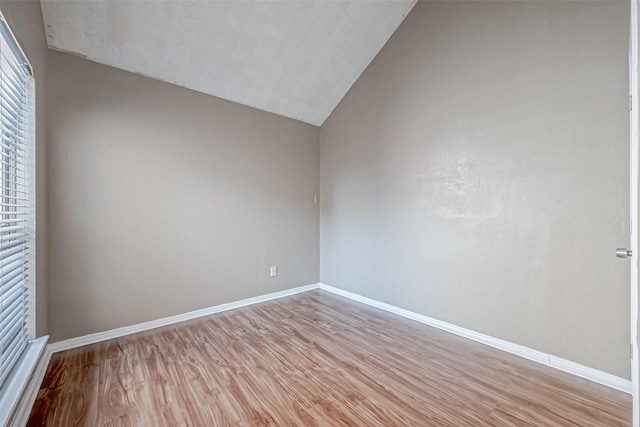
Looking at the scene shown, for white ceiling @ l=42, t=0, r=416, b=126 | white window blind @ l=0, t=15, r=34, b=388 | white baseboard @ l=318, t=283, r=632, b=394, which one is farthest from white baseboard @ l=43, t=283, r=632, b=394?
white ceiling @ l=42, t=0, r=416, b=126

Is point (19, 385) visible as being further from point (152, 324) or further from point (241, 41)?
point (241, 41)

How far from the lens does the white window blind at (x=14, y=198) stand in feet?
4.85

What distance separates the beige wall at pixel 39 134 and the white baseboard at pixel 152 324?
8.2 inches

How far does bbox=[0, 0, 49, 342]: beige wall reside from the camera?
5.79 feet

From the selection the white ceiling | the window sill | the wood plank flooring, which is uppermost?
the white ceiling

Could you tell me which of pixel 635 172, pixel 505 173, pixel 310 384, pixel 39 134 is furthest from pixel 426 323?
pixel 39 134

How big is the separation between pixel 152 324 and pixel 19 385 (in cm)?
122

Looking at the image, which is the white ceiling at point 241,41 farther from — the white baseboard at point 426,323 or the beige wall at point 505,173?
the white baseboard at point 426,323

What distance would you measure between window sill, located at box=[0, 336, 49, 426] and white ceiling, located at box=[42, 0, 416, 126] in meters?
2.29

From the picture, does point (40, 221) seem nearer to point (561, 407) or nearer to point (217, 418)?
point (217, 418)

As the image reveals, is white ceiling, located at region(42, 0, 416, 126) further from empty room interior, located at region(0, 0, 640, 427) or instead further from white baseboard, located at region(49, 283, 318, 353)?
white baseboard, located at region(49, 283, 318, 353)

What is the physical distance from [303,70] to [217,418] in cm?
334

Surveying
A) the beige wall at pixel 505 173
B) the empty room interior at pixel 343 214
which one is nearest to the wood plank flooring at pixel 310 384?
the empty room interior at pixel 343 214

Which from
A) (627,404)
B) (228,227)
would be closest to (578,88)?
(627,404)
